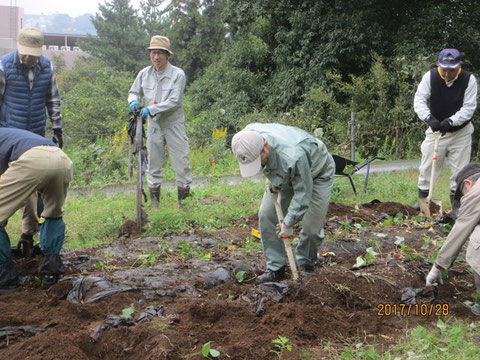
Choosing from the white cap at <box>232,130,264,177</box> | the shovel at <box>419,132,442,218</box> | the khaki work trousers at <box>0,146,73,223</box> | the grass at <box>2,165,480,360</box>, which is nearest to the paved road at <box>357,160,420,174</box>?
the grass at <box>2,165,480,360</box>

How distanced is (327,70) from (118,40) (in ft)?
77.6

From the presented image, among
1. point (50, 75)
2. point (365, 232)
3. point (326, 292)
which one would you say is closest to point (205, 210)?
point (365, 232)

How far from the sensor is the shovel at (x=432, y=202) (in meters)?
7.17

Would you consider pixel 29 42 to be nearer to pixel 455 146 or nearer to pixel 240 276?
pixel 240 276

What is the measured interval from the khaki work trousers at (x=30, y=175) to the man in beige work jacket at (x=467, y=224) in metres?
3.03

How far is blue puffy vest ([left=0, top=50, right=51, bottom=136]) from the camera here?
5.90 metres

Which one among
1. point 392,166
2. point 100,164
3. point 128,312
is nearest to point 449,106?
point 392,166

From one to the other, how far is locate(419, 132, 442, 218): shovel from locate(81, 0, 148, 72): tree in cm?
2959

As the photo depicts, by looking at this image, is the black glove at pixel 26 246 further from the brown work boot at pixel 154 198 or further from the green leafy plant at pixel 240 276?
the brown work boot at pixel 154 198

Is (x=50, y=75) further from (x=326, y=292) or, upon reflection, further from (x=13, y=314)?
(x=326, y=292)

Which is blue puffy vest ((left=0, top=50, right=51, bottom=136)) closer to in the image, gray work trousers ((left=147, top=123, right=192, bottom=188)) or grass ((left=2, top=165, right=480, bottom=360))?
grass ((left=2, top=165, right=480, bottom=360))

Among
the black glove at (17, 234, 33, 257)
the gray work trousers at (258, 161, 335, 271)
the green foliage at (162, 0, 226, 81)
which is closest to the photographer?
the gray work trousers at (258, 161, 335, 271)

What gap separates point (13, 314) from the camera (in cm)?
411
